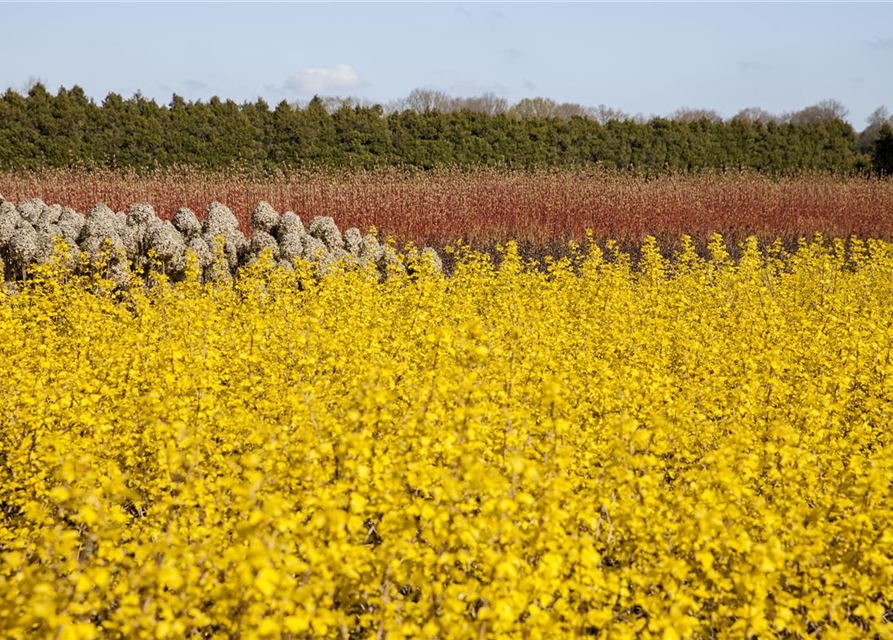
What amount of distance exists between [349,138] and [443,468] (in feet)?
63.6

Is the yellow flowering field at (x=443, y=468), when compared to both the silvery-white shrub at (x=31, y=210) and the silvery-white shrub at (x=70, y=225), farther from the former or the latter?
the silvery-white shrub at (x=31, y=210)

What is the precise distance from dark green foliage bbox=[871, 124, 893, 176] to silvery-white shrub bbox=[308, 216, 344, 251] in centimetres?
2565

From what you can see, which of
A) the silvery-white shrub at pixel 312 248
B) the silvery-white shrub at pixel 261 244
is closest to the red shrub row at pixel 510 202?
the silvery-white shrub at pixel 312 248

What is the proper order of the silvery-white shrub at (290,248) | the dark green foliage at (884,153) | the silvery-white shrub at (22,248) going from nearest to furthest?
the silvery-white shrub at (22,248) < the silvery-white shrub at (290,248) < the dark green foliage at (884,153)

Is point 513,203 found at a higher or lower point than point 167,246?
higher

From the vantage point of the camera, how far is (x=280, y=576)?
2396 mm

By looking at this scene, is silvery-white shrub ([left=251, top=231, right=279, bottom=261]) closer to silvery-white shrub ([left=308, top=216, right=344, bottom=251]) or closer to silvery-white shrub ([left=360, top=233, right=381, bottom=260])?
silvery-white shrub ([left=308, top=216, right=344, bottom=251])

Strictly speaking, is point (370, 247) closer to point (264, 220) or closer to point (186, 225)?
point (264, 220)

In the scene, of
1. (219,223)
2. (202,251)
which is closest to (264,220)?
(219,223)

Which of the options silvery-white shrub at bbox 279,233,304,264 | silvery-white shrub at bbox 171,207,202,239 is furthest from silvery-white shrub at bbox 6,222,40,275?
silvery-white shrub at bbox 279,233,304,264

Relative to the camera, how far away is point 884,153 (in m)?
28.1

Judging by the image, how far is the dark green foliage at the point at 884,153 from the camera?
27.7 m

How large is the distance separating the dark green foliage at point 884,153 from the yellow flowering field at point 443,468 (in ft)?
77.5

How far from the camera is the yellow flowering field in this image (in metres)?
2.78
